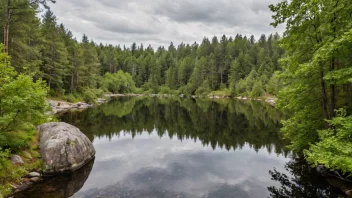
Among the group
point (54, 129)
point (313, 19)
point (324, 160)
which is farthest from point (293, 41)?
point (54, 129)

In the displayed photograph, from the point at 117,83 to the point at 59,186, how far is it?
84.3 meters

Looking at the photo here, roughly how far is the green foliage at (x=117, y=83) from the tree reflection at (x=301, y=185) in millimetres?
79358

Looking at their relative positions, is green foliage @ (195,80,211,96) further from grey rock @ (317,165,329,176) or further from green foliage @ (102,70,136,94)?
grey rock @ (317,165,329,176)

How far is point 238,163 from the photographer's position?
17.7 m

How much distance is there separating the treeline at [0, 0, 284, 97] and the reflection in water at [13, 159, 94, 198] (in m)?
15.4

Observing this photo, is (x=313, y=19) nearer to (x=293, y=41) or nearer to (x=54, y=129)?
(x=293, y=41)

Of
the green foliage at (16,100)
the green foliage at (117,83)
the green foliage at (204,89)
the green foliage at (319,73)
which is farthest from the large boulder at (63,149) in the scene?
the green foliage at (204,89)

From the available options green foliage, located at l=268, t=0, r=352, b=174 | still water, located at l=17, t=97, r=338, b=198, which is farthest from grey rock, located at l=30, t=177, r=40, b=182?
green foliage, located at l=268, t=0, r=352, b=174

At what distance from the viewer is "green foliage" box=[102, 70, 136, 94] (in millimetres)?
90000

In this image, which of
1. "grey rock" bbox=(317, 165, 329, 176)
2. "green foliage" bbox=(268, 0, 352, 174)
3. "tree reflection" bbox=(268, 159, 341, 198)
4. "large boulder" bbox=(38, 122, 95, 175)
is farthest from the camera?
"grey rock" bbox=(317, 165, 329, 176)

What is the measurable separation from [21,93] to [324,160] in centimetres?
1433

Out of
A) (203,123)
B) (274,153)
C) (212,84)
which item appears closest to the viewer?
(274,153)

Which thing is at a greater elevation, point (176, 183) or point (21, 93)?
point (21, 93)

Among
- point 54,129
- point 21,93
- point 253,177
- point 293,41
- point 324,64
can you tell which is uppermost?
point 293,41
